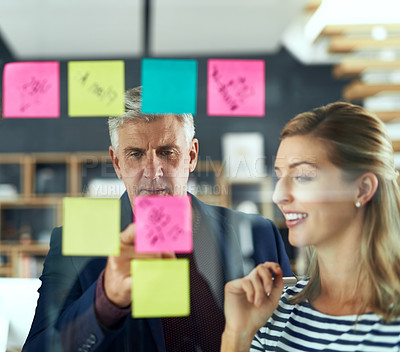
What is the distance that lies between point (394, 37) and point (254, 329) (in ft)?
2.25

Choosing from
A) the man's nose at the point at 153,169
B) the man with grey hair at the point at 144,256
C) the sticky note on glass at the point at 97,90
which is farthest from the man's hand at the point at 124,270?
the sticky note on glass at the point at 97,90

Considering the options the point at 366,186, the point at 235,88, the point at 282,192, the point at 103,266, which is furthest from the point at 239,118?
the point at 103,266

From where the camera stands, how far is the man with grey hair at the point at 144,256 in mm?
855

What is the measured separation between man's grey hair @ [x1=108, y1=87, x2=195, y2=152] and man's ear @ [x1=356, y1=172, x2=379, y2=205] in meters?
0.34

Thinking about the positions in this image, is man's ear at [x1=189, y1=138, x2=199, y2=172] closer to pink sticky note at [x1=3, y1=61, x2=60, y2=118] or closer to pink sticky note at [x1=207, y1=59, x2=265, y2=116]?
pink sticky note at [x1=207, y1=59, x2=265, y2=116]

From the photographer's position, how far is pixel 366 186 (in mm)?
847

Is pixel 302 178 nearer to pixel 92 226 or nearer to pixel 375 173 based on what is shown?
pixel 375 173

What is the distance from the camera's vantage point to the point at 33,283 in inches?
36.3

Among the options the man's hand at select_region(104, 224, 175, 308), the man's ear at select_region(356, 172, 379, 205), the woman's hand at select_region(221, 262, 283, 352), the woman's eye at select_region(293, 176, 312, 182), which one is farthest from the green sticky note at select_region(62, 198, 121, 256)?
the man's ear at select_region(356, 172, 379, 205)

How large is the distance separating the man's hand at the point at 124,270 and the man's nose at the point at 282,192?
0.23 meters

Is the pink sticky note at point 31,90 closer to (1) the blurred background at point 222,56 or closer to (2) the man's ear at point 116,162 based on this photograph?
(1) the blurred background at point 222,56

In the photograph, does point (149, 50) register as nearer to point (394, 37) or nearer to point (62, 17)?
point (62, 17)

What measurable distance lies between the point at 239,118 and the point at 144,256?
0.33 metres

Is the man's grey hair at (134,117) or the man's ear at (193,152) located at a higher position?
the man's grey hair at (134,117)
